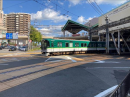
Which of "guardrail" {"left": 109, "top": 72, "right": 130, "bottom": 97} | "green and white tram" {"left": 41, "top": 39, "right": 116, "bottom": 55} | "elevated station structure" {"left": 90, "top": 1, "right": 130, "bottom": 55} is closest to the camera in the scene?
"guardrail" {"left": 109, "top": 72, "right": 130, "bottom": 97}

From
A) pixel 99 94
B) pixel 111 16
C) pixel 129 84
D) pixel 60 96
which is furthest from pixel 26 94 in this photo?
pixel 111 16

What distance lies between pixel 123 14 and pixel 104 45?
802 centimetres

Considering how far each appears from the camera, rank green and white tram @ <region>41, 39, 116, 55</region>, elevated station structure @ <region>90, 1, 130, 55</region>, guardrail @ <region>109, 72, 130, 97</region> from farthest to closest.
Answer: elevated station structure @ <region>90, 1, 130, 55</region>
green and white tram @ <region>41, 39, 116, 55</region>
guardrail @ <region>109, 72, 130, 97</region>

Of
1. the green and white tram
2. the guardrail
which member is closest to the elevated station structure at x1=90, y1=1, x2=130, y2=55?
the green and white tram

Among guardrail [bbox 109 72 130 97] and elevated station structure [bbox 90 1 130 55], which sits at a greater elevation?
elevated station structure [bbox 90 1 130 55]

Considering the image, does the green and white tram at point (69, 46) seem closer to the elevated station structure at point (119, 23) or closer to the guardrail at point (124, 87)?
the elevated station structure at point (119, 23)

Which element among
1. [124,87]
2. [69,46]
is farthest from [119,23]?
[124,87]

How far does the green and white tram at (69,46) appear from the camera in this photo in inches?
776

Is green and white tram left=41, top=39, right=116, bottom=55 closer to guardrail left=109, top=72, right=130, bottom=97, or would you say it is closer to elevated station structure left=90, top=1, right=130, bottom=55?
elevated station structure left=90, top=1, right=130, bottom=55

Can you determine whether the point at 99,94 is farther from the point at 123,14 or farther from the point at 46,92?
the point at 123,14

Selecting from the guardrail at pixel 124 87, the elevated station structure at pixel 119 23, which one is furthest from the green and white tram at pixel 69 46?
the guardrail at pixel 124 87

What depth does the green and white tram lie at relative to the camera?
776 inches

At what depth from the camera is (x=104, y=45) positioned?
28.5m

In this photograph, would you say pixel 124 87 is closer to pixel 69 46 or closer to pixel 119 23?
pixel 69 46
